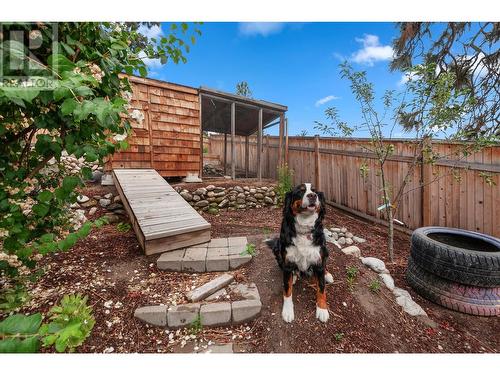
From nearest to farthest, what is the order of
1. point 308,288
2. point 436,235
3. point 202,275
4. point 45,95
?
point 45,95 < point 308,288 < point 202,275 < point 436,235

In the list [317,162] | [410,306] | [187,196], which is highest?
[317,162]

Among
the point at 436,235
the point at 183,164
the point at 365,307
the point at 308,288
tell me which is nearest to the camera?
the point at 365,307

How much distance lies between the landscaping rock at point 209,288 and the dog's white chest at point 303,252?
813mm

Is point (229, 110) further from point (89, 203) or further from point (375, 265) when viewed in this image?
point (375, 265)

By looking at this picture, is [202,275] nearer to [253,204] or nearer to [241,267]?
[241,267]

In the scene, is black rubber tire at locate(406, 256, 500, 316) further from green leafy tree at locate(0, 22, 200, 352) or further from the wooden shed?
the wooden shed

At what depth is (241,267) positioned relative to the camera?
284 cm

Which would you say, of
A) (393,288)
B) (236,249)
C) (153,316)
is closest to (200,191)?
(236,249)

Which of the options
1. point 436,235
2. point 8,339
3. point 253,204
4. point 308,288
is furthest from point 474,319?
point 253,204

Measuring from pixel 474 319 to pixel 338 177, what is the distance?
4.22 meters

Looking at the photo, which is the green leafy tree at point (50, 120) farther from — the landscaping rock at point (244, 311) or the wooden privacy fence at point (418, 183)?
the wooden privacy fence at point (418, 183)

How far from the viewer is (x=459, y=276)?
7.66 ft

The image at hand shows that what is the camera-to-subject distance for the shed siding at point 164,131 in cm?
602

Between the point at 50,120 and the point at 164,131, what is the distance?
18.4 ft
